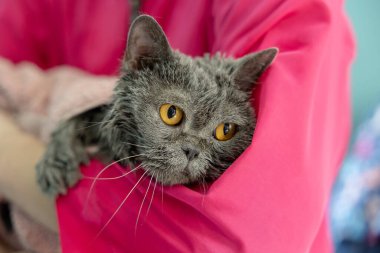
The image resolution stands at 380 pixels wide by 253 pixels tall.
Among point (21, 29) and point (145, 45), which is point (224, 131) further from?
point (21, 29)

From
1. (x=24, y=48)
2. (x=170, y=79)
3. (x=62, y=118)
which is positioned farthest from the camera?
(x=24, y=48)

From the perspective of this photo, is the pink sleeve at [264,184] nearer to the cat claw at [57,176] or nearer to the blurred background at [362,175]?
the cat claw at [57,176]

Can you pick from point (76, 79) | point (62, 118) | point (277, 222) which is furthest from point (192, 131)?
point (76, 79)

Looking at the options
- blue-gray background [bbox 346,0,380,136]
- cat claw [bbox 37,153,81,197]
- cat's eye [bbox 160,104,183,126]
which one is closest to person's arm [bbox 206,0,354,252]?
cat's eye [bbox 160,104,183,126]

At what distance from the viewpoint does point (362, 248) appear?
5.62 ft

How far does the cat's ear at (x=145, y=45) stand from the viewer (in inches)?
29.7

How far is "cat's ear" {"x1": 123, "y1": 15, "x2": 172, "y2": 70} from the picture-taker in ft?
2.48

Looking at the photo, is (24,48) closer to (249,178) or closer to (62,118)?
(62,118)

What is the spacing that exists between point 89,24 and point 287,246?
860 mm

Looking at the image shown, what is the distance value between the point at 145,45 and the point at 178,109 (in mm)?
158

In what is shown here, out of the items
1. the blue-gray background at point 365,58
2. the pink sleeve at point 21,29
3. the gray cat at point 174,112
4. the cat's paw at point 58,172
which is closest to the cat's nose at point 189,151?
the gray cat at point 174,112

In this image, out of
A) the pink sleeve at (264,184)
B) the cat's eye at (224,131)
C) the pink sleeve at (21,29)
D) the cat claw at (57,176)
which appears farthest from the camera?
the pink sleeve at (21,29)

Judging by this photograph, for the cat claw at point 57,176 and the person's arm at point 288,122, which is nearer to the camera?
the person's arm at point 288,122

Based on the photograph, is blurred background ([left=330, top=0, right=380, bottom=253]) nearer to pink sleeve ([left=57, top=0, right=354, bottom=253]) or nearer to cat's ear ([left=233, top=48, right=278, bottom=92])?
pink sleeve ([left=57, top=0, right=354, bottom=253])
